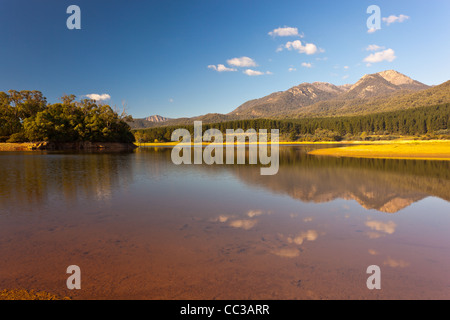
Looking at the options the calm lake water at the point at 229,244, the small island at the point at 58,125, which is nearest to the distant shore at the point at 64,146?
the small island at the point at 58,125

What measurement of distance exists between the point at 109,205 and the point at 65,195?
5012 millimetres

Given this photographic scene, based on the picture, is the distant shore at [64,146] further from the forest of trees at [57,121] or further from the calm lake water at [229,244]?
the calm lake water at [229,244]

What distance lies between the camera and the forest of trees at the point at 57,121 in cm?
9894

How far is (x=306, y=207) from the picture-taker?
13945 millimetres

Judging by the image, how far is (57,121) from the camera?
10381cm

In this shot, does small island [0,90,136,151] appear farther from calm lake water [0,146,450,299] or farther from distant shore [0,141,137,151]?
calm lake water [0,146,450,299]

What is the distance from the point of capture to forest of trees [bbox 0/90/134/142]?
98.9 m

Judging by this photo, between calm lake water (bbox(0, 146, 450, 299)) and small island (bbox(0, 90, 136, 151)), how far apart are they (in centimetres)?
10132

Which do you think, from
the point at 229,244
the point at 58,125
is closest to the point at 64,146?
the point at 58,125

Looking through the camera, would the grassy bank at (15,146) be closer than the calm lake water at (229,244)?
No

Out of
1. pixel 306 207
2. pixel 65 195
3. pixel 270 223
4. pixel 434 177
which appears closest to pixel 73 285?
pixel 270 223

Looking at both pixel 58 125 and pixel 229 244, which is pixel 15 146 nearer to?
pixel 58 125

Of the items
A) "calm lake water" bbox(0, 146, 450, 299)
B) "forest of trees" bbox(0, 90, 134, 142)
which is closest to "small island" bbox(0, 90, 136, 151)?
"forest of trees" bbox(0, 90, 134, 142)
